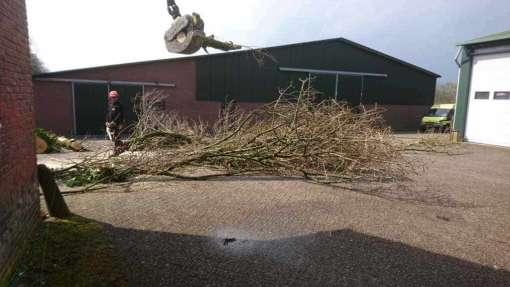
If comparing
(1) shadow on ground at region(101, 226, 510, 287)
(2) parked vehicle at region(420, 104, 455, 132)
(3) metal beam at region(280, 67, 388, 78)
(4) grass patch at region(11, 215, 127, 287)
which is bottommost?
(1) shadow on ground at region(101, 226, 510, 287)

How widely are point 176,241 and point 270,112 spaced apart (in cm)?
495

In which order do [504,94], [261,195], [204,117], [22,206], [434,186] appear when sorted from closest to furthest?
[22,206] → [261,195] → [434,186] → [504,94] → [204,117]

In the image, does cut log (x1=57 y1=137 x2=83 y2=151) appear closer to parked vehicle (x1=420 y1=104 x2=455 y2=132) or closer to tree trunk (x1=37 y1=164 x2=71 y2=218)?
tree trunk (x1=37 y1=164 x2=71 y2=218)

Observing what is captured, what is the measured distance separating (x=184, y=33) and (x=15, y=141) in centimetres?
291

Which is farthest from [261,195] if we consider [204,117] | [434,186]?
[204,117]

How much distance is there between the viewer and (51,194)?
4.27m

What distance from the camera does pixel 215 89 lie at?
1903cm

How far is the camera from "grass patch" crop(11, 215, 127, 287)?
295 centimetres

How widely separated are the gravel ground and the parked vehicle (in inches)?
620

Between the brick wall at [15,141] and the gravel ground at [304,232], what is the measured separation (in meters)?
0.97

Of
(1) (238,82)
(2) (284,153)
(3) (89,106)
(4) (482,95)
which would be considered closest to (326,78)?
(1) (238,82)

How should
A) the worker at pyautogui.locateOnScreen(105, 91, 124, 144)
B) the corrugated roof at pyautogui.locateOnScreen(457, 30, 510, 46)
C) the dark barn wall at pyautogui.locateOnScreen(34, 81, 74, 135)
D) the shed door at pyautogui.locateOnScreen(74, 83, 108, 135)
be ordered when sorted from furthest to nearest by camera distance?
the shed door at pyautogui.locateOnScreen(74, 83, 108, 135) → the dark barn wall at pyautogui.locateOnScreen(34, 81, 74, 135) → the corrugated roof at pyautogui.locateOnScreen(457, 30, 510, 46) → the worker at pyautogui.locateOnScreen(105, 91, 124, 144)

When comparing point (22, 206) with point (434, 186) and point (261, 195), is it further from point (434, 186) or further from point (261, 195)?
point (434, 186)

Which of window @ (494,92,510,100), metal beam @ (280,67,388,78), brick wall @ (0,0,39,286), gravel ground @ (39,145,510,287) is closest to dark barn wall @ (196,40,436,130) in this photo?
metal beam @ (280,67,388,78)
